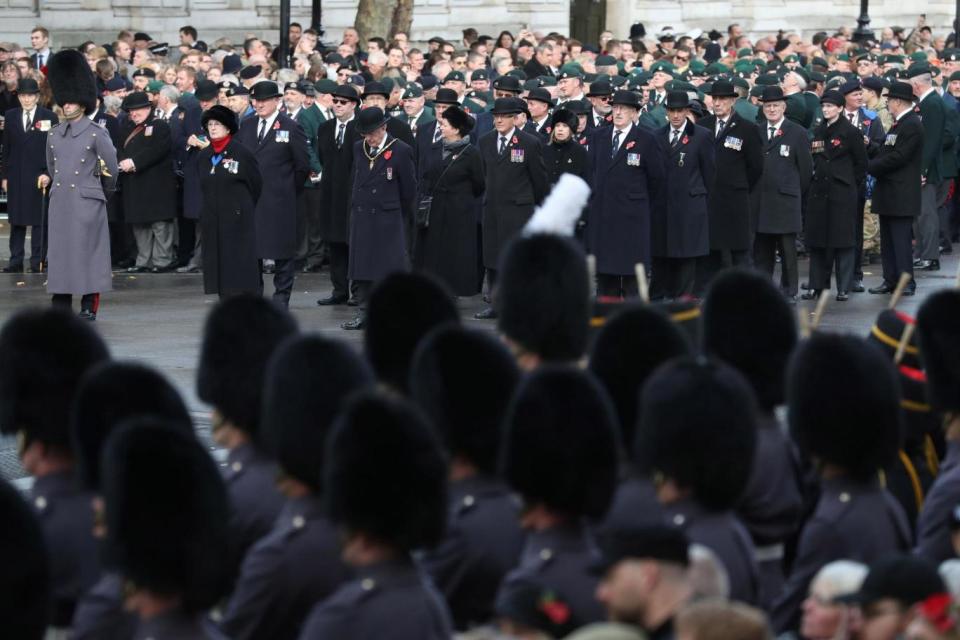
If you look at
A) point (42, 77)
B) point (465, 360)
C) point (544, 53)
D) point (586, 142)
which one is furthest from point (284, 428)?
point (544, 53)

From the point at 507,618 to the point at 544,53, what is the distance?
67.8 feet

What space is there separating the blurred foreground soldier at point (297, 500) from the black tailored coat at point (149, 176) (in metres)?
11.6

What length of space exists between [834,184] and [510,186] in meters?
2.63

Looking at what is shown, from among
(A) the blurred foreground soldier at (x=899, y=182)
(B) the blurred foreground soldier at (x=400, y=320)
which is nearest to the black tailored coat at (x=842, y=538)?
(B) the blurred foreground soldier at (x=400, y=320)

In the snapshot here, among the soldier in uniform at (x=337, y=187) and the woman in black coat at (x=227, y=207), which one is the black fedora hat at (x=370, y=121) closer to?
the woman in black coat at (x=227, y=207)

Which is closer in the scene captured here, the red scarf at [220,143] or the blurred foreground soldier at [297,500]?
the blurred foreground soldier at [297,500]

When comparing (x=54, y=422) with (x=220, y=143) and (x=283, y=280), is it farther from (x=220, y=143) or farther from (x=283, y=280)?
(x=283, y=280)

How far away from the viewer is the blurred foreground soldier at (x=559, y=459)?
5230 mm

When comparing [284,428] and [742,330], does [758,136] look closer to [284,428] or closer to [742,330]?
[742,330]

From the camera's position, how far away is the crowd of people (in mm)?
13773

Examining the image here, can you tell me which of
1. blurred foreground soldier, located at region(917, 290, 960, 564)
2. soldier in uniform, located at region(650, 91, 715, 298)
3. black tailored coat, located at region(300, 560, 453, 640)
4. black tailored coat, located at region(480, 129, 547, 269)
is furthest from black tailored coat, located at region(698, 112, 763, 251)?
black tailored coat, located at region(300, 560, 453, 640)

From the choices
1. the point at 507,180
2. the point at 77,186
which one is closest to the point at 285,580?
the point at 77,186

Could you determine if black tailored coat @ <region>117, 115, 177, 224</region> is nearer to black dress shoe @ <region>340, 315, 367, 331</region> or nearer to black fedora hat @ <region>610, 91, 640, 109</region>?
black dress shoe @ <region>340, 315, 367, 331</region>

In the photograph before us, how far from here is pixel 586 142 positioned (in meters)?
15.0
